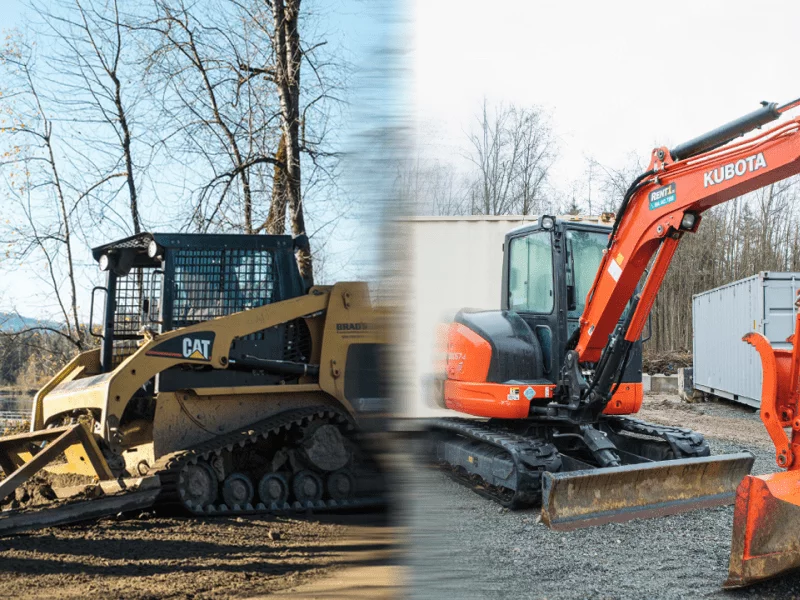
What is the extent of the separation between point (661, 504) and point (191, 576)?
205cm

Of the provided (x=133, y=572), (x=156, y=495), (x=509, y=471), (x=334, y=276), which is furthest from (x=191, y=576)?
(x=334, y=276)

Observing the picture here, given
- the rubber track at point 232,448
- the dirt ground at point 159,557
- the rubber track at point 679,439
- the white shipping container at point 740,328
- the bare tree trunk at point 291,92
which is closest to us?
the bare tree trunk at point 291,92

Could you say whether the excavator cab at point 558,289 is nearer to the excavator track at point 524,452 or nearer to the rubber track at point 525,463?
the excavator track at point 524,452

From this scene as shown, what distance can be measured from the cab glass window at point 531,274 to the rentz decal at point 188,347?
158 centimetres

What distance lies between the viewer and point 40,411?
375 cm

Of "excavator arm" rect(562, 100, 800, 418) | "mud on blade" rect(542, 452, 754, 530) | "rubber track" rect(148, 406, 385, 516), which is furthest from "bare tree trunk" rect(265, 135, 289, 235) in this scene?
"excavator arm" rect(562, 100, 800, 418)

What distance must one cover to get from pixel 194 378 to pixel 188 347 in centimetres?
22

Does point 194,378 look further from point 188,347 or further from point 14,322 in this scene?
point 14,322

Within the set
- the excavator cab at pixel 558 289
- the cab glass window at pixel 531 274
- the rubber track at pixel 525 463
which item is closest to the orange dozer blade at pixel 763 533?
the rubber track at pixel 525 463

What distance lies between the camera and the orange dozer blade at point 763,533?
2.18m

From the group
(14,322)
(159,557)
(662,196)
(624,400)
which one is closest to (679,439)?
(624,400)

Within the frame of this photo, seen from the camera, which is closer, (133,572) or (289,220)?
(289,220)

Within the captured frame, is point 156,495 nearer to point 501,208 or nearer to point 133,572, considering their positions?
point 133,572

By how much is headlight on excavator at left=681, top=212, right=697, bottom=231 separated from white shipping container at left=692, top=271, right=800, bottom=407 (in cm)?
433
